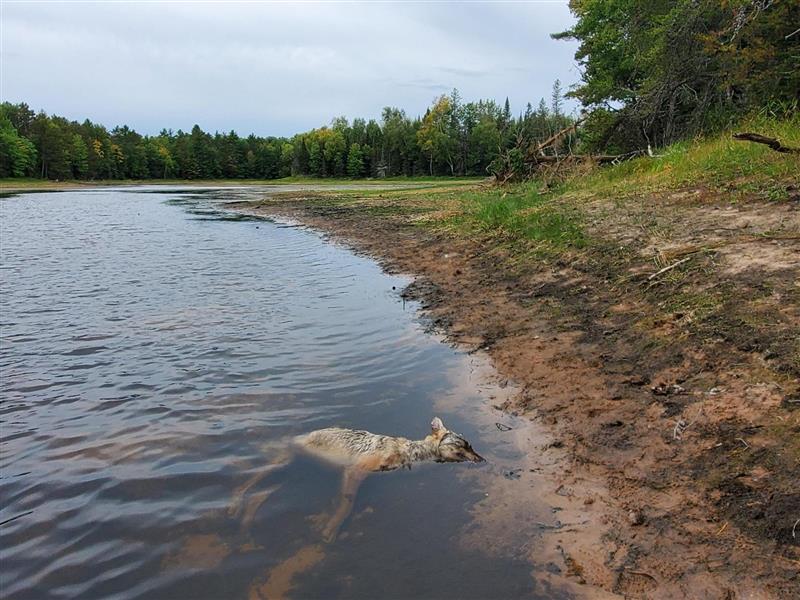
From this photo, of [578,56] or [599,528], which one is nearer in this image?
[599,528]

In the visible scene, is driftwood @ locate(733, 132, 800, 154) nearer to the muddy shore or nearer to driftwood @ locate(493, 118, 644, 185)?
the muddy shore

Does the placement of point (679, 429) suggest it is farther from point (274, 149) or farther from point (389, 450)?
point (274, 149)

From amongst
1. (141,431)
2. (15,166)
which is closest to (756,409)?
(141,431)

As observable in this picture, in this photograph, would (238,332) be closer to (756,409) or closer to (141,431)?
(141,431)

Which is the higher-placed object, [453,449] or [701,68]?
[701,68]

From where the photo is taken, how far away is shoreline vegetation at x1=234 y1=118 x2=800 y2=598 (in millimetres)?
2977

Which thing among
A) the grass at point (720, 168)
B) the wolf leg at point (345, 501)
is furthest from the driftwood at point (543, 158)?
the wolf leg at point (345, 501)

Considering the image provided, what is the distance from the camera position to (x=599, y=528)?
10.8 ft

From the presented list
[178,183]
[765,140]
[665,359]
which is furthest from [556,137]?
[178,183]

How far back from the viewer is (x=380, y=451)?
13.8ft

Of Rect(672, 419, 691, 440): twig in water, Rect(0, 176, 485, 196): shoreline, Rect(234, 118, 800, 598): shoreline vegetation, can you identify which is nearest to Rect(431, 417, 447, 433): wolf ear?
Rect(234, 118, 800, 598): shoreline vegetation

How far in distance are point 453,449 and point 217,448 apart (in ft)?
6.28

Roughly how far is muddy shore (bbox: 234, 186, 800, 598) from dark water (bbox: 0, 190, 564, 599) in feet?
1.83

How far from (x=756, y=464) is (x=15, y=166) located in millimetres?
96486
